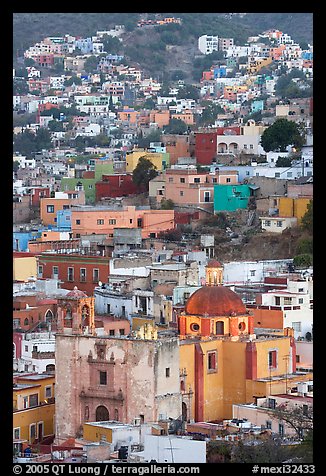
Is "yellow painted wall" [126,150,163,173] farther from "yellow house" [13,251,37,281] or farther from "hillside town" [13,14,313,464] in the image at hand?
"yellow house" [13,251,37,281]

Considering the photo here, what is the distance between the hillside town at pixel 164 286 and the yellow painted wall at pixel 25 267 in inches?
1.2

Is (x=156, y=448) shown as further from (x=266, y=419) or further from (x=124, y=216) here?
(x=124, y=216)

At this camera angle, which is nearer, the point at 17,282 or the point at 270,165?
the point at 17,282

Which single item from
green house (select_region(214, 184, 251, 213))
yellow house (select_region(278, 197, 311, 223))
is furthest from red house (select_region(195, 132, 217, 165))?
yellow house (select_region(278, 197, 311, 223))

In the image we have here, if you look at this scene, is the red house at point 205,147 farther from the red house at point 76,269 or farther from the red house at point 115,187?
the red house at point 76,269

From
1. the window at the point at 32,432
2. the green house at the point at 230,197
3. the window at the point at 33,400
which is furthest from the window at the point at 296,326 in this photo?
the green house at the point at 230,197

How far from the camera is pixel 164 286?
18.8 metres

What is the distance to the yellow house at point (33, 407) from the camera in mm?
14539

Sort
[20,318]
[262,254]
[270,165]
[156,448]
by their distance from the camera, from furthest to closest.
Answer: [270,165] < [262,254] < [20,318] < [156,448]

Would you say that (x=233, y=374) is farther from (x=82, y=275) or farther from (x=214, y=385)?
(x=82, y=275)

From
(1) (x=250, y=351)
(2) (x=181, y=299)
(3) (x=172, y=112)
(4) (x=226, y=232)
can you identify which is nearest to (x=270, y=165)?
(4) (x=226, y=232)
